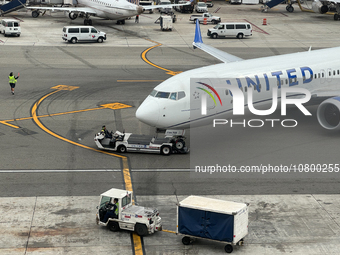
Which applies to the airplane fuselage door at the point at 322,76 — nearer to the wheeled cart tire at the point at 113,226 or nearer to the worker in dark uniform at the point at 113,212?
the worker in dark uniform at the point at 113,212

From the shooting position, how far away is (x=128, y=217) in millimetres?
22797

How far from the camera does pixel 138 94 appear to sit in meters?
47.8

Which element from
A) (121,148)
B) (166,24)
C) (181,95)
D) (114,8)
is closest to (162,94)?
(181,95)

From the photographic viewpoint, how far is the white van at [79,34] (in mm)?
71375

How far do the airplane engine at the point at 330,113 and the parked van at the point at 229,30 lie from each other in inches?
1678

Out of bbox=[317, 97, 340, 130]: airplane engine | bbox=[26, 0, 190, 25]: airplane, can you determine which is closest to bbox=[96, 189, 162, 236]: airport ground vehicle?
bbox=[317, 97, 340, 130]: airplane engine

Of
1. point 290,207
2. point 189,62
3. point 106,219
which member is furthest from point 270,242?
point 189,62

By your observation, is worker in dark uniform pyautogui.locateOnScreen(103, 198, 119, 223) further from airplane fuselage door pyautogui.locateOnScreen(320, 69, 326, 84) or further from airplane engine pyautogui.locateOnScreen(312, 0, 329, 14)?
airplane engine pyautogui.locateOnScreen(312, 0, 329, 14)

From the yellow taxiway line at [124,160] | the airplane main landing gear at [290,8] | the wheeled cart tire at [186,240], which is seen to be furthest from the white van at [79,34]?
the wheeled cart tire at [186,240]

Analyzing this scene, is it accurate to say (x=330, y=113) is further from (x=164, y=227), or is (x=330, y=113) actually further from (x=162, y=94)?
(x=164, y=227)

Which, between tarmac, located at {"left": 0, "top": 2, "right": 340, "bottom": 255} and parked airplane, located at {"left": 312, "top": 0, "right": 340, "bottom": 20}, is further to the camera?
parked airplane, located at {"left": 312, "top": 0, "right": 340, "bottom": 20}

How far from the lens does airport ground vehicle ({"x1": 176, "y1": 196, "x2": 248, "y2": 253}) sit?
21.1m

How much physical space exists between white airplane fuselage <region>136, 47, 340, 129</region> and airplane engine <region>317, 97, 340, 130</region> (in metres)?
1.43

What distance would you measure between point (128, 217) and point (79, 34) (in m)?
52.6
